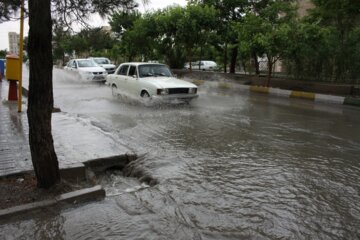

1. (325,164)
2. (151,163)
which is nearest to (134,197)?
(151,163)

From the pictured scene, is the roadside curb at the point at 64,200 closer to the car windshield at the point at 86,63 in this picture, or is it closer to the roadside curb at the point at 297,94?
the roadside curb at the point at 297,94

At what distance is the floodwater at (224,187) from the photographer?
12.8ft

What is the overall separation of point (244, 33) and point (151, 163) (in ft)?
42.9

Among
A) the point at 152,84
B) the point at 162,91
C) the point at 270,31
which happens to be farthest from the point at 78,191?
the point at 270,31

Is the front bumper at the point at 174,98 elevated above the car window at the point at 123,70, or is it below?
below

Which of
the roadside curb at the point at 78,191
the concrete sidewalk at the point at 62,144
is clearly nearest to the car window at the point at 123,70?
the concrete sidewalk at the point at 62,144

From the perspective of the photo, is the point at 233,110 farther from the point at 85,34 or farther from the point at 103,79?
the point at 103,79

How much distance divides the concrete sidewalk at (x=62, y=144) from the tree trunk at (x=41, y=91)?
0.81 metres

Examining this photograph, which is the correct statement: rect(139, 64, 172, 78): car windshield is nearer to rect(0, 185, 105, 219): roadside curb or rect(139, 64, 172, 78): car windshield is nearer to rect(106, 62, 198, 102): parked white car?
rect(106, 62, 198, 102): parked white car

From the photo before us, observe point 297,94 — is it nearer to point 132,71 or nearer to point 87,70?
point 132,71

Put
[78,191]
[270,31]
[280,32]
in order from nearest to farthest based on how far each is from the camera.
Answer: [78,191] → [280,32] → [270,31]

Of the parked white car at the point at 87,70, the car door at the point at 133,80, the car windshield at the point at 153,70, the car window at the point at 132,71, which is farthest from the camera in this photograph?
the parked white car at the point at 87,70

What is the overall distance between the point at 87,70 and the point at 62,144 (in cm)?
1689

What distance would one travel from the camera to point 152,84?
11742 mm
